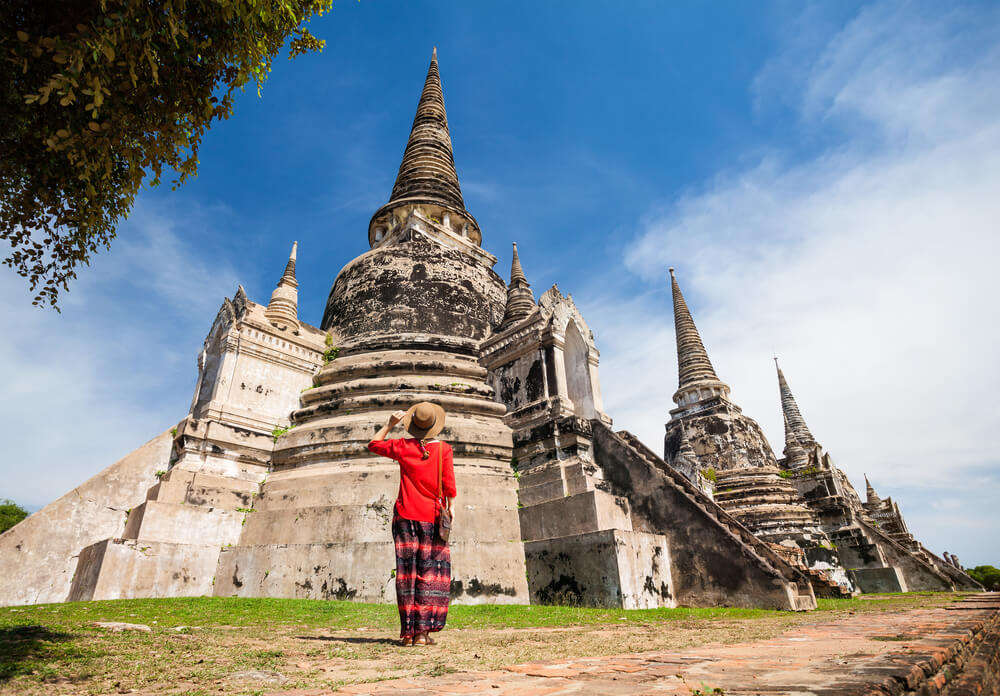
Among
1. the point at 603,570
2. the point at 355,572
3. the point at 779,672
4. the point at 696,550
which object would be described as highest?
the point at 696,550

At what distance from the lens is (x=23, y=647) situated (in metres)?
3.94

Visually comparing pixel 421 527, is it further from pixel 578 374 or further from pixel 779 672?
pixel 578 374

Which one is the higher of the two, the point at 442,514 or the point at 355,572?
the point at 442,514

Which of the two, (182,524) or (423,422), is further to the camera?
(182,524)

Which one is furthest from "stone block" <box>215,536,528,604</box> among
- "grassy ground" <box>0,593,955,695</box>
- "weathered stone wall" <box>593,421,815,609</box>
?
"weathered stone wall" <box>593,421,815,609</box>

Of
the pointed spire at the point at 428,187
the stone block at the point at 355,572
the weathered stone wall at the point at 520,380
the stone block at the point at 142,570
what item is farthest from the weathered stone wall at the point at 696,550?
the pointed spire at the point at 428,187

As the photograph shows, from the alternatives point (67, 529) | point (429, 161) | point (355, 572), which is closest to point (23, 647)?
point (355, 572)

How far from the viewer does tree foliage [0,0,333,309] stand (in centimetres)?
332

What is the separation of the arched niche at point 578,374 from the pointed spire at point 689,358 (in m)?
15.7

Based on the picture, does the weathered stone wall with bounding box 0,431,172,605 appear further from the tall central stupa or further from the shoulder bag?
the shoulder bag

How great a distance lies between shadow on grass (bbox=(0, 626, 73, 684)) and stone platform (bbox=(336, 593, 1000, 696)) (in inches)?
91.7

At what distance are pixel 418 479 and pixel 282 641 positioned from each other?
1.75 meters

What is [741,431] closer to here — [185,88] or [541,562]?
[541,562]

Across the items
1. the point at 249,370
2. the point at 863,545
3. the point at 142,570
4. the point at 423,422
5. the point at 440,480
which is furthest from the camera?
the point at 863,545
